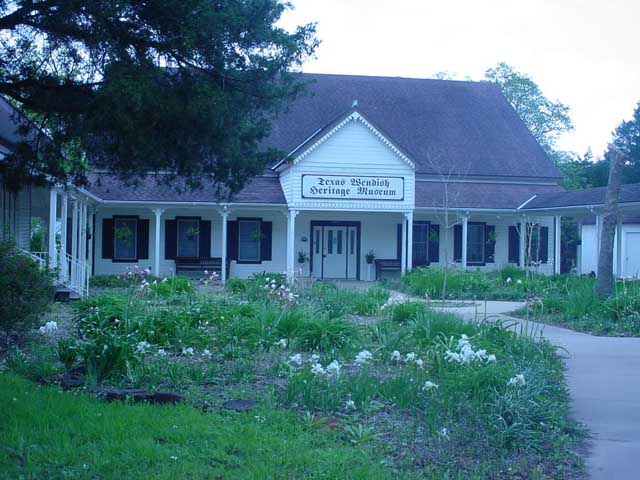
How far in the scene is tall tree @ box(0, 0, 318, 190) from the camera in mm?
11180

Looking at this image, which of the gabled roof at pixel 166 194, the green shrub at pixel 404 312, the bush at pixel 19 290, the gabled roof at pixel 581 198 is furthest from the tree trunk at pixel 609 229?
the gabled roof at pixel 166 194

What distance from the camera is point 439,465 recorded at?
5836 mm

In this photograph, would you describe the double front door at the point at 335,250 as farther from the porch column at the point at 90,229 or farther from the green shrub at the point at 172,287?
the green shrub at the point at 172,287

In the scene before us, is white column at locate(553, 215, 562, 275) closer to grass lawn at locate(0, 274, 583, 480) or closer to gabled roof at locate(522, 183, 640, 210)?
gabled roof at locate(522, 183, 640, 210)

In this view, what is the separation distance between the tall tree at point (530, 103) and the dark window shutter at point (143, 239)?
129ft

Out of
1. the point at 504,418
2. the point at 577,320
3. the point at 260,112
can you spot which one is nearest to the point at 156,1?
the point at 260,112

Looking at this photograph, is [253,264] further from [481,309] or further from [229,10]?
[229,10]

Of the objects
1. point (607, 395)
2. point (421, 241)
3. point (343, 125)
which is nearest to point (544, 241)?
point (421, 241)

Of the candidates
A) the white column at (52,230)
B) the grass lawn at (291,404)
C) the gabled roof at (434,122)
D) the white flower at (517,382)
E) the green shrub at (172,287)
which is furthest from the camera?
the gabled roof at (434,122)

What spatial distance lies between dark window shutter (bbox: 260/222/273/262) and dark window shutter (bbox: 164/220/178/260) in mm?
3092

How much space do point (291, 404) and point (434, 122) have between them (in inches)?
1056

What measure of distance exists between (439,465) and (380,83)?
29.8m

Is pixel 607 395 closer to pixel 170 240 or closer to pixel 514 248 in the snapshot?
pixel 170 240

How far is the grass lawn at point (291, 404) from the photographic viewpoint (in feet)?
18.6
